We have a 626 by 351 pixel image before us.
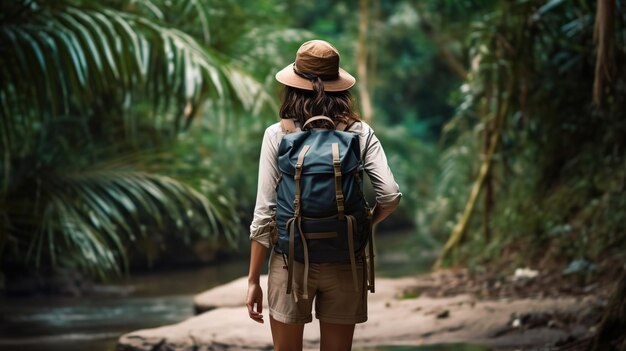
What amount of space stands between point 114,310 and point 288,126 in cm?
669

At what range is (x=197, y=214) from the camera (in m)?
14.3

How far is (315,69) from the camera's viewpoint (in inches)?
139

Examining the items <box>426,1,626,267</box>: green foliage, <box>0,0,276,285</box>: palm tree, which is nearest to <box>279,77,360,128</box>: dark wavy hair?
<box>0,0,276,285</box>: palm tree

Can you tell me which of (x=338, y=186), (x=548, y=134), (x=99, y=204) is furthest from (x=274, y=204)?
(x=548, y=134)

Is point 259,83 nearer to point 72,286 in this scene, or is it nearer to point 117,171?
point 117,171

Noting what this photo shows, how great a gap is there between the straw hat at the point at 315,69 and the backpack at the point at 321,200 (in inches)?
7.2

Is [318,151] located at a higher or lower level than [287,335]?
higher

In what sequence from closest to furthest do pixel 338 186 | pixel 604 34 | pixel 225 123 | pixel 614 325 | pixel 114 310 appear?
1. pixel 338 186
2. pixel 614 325
3. pixel 604 34
4. pixel 225 123
5. pixel 114 310

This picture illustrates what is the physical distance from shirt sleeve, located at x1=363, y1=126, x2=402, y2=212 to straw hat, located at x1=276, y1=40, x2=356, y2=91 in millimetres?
221

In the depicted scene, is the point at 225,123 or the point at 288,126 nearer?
the point at 288,126

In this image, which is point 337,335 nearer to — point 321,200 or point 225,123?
point 321,200

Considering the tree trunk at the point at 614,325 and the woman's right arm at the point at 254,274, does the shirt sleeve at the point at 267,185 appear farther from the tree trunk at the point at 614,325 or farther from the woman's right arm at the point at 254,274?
the tree trunk at the point at 614,325

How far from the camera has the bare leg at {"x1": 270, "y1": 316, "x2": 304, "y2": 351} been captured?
3.48 meters

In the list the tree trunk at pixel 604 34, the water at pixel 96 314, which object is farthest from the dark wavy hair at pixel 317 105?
the water at pixel 96 314
